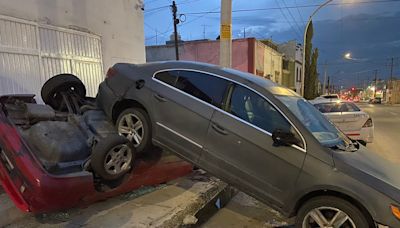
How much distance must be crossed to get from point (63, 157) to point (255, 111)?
2.41m

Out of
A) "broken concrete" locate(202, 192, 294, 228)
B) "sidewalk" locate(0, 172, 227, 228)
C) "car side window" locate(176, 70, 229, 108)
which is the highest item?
"car side window" locate(176, 70, 229, 108)

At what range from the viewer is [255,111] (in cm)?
443

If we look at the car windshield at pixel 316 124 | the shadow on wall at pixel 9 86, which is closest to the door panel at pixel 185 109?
the car windshield at pixel 316 124

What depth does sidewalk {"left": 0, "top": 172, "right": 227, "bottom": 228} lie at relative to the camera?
4.61 m

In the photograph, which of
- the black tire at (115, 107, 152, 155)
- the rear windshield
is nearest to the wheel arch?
the black tire at (115, 107, 152, 155)

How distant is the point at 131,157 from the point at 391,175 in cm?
309

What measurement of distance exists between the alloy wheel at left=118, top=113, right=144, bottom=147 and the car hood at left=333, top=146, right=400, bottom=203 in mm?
2501

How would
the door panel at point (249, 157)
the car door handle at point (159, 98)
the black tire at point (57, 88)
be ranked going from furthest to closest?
the black tire at point (57, 88), the car door handle at point (159, 98), the door panel at point (249, 157)

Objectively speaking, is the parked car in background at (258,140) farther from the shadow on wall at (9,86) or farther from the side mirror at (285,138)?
the shadow on wall at (9,86)

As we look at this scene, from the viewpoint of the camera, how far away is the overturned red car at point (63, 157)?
4.09 meters

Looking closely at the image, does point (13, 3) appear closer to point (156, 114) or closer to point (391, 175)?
point (156, 114)

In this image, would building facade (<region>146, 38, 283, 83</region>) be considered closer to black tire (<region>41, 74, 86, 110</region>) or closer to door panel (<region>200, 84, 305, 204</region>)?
black tire (<region>41, 74, 86, 110</region>)

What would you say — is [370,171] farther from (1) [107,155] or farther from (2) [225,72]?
(1) [107,155]

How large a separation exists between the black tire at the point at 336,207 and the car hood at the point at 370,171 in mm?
311
